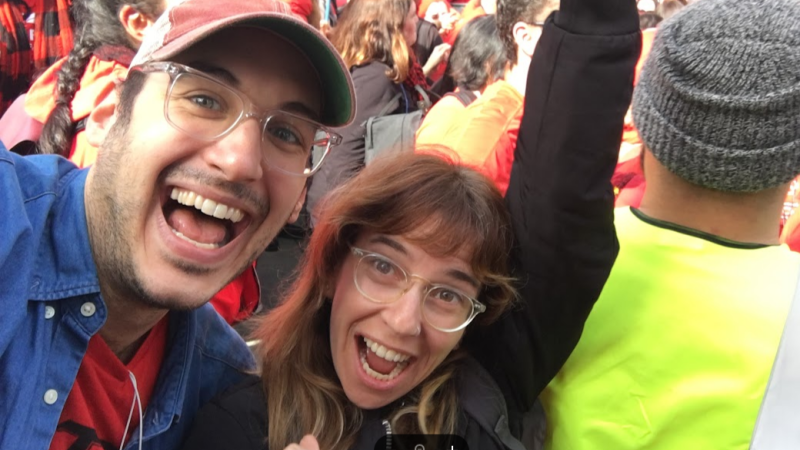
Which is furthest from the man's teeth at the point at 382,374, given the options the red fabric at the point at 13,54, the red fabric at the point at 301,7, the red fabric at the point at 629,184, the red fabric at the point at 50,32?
the red fabric at the point at 13,54

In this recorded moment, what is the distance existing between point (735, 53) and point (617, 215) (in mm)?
483

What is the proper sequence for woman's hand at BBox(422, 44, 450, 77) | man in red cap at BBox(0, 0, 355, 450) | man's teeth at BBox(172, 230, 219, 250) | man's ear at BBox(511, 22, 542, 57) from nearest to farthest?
1. man in red cap at BBox(0, 0, 355, 450)
2. man's teeth at BBox(172, 230, 219, 250)
3. man's ear at BBox(511, 22, 542, 57)
4. woman's hand at BBox(422, 44, 450, 77)

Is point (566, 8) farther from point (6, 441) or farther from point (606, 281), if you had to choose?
point (6, 441)

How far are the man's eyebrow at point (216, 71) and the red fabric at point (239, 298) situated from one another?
0.95m

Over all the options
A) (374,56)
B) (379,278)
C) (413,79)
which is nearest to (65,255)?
(379,278)

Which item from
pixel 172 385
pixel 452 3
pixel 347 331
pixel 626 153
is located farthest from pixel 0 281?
pixel 452 3

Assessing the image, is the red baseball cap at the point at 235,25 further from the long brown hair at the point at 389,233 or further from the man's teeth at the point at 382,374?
the man's teeth at the point at 382,374

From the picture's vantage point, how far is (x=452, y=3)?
7.65 metres

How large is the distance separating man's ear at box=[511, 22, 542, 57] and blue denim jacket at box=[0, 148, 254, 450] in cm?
168

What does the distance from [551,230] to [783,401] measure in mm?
532

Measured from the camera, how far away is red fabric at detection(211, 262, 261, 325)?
2.28m

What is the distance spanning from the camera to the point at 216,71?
55.1 inches

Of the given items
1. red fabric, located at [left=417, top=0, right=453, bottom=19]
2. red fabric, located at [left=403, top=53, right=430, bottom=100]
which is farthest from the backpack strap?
red fabric, located at [left=417, top=0, right=453, bottom=19]

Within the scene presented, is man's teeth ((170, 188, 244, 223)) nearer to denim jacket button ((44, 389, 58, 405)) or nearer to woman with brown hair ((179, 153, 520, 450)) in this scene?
woman with brown hair ((179, 153, 520, 450))
